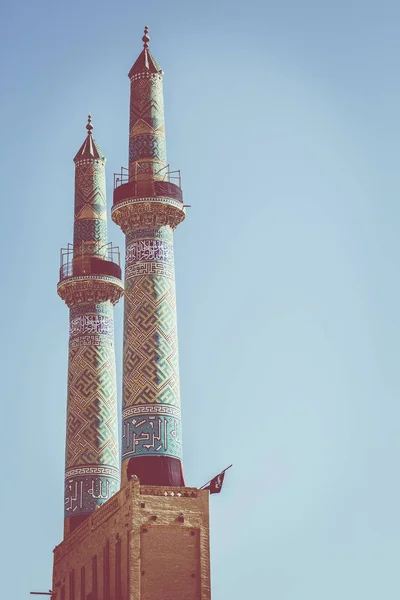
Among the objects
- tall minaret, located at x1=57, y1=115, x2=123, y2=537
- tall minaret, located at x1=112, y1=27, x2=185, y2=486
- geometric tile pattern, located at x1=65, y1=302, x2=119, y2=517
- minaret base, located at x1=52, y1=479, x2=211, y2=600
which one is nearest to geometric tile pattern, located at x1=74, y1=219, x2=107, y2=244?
tall minaret, located at x1=57, y1=115, x2=123, y2=537

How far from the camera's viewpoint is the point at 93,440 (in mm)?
28266

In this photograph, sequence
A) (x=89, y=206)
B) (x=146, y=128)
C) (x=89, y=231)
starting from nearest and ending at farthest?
(x=146, y=128) → (x=89, y=231) → (x=89, y=206)

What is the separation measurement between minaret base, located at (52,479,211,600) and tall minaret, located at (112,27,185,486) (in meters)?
0.83

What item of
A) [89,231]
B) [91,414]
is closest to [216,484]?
[91,414]

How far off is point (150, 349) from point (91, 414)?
3.99 metres

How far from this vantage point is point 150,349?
25125 millimetres

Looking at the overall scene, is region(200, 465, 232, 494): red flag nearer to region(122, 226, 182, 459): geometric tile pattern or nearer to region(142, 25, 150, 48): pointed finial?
region(122, 226, 182, 459): geometric tile pattern

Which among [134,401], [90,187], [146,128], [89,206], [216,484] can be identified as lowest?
[216,484]

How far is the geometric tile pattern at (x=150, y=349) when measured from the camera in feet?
80.6

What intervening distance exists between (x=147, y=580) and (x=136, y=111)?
960cm

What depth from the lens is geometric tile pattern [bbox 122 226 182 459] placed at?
967 inches

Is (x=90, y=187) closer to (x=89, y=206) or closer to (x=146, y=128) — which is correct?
(x=89, y=206)

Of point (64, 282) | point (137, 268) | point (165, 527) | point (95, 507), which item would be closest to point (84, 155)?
point (64, 282)

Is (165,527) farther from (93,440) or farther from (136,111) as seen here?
(136,111)
